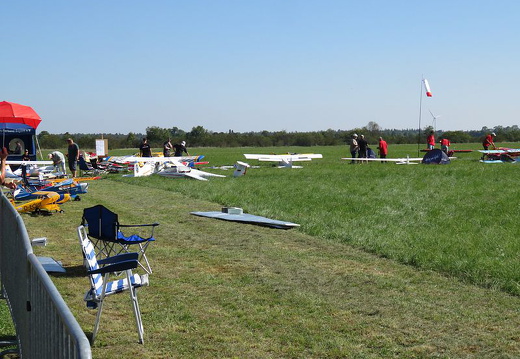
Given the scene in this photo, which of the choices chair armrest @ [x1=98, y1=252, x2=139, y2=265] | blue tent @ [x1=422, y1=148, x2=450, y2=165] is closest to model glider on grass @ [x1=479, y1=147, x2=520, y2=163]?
blue tent @ [x1=422, y1=148, x2=450, y2=165]

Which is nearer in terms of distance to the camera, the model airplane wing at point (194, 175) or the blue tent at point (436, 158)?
the model airplane wing at point (194, 175)

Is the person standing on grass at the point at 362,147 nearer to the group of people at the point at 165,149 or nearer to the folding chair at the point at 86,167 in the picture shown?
the group of people at the point at 165,149

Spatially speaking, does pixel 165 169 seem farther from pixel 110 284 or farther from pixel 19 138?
pixel 110 284

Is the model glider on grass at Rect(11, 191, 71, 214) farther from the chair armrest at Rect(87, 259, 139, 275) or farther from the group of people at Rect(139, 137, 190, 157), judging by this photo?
the group of people at Rect(139, 137, 190, 157)

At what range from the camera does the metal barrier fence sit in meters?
2.45

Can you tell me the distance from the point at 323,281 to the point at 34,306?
169 inches

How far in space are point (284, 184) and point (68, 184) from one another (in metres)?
6.83

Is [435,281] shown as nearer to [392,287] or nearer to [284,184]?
[392,287]

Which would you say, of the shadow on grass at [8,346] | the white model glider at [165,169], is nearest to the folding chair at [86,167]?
the white model glider at [165,169]

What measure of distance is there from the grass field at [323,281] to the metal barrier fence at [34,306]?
84cm

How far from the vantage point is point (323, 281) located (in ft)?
23.9

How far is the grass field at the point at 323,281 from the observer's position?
5.18 meters

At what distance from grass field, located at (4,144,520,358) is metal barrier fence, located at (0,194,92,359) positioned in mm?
841

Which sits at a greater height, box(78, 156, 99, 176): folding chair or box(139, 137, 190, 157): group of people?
box(139, 137, 190, 157): group of people
